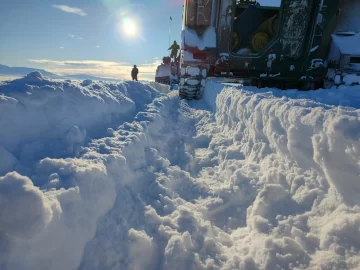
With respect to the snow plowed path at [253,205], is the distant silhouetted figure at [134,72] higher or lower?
higher

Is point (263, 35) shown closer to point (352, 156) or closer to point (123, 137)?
point (123, 137)

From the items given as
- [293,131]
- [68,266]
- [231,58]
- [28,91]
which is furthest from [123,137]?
[231,58]

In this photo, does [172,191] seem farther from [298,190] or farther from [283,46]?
[283,46]

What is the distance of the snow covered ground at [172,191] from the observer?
63.7 inches

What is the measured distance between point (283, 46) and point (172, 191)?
251 inches

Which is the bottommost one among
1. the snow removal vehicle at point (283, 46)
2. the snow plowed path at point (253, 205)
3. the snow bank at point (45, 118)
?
the snow plowed path at point (253, 205)

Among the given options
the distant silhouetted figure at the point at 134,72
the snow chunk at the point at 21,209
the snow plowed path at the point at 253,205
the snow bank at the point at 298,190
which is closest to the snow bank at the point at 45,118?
the snow chunk at the point at 21,209

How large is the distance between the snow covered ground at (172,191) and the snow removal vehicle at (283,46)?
4314 millimetres

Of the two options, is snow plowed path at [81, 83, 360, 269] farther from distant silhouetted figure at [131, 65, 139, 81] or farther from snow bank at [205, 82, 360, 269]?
distant silhouetted figure at [131, 65, 139, 81]

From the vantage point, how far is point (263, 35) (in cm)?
862

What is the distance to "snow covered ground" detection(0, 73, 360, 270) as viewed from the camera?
162 cm

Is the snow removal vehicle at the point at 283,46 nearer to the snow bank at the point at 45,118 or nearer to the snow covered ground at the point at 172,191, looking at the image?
the snow bank at the point at 45,118

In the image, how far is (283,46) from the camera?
7254mm

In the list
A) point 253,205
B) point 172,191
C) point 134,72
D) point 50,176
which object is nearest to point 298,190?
point 253,205
